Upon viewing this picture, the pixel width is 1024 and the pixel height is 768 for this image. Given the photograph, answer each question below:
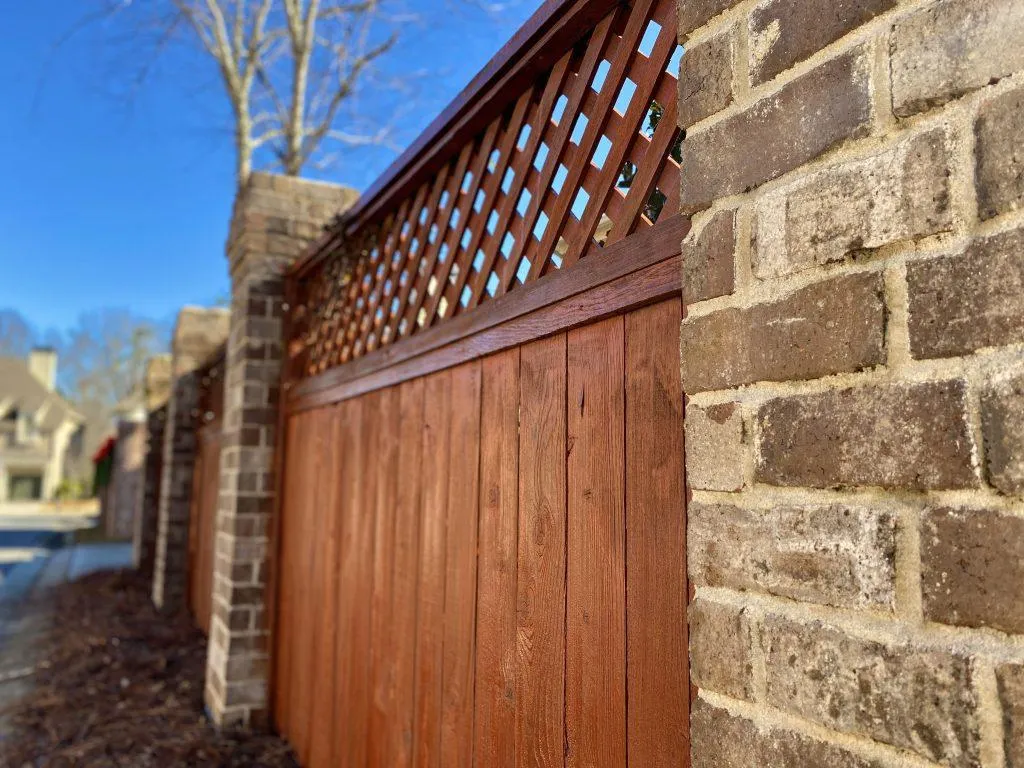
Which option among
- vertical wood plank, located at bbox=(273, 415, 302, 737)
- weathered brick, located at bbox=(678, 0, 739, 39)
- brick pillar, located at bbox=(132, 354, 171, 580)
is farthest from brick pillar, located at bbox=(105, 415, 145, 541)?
weathered brick, located at bbox=(678, 0, 739, 39)

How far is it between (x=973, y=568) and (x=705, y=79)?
79 cm

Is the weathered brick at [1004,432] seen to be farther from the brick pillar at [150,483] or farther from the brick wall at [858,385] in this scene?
the brick pillar at [150,483]

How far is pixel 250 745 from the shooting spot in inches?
136

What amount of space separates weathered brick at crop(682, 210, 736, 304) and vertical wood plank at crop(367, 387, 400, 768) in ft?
5.63

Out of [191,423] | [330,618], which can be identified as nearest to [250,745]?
[330,618]

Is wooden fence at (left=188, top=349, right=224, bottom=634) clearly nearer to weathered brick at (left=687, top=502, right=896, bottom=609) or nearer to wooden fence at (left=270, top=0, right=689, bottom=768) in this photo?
wooden fence at (left=270, top=0, right=689, bottom=768)

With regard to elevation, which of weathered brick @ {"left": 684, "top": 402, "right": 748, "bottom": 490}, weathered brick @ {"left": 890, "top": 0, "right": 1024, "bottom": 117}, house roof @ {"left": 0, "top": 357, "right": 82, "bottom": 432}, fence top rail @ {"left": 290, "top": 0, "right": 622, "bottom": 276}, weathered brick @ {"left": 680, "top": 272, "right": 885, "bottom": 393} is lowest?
weathered brick @ {"left": 684, "top": 402, "right": 748, "bottom": 490}

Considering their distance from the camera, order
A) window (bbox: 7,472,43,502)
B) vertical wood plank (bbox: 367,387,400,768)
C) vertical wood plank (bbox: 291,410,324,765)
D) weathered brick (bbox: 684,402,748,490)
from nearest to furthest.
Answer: weathered brick (bbox: 684,402,748,490) < vertical wood plank (bbox: 367,387,400,768) < vertical wood plank (bbox: 291,410,324,765) < window (bbox: 7,472,43,502)

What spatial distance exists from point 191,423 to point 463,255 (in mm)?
6081

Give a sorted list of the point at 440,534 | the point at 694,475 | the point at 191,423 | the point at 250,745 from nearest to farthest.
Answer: the point at 694,475 → the point at 440,534 → the point at 250,745 → the point at 191,423

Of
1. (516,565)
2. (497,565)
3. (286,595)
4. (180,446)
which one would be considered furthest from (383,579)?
(180,446)

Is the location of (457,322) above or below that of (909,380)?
above

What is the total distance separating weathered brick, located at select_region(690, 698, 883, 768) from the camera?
86 cm

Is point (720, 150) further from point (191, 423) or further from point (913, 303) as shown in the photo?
point (191, 423)
